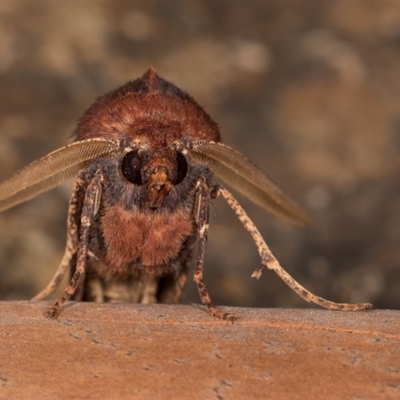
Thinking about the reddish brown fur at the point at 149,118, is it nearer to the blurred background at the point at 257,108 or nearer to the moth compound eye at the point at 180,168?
the moth compound eye at the point at 180,168

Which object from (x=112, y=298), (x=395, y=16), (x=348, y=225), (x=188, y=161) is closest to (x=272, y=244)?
(x=348, y=225)

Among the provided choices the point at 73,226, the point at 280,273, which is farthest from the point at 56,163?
the point at 280,273

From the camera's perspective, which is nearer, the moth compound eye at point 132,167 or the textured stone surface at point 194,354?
the textured stone surface at point 194,354

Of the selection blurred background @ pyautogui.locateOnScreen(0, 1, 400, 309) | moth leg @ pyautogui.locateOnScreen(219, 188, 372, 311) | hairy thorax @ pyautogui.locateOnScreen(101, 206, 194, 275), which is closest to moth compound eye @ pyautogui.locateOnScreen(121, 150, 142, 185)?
hairy thorax @ pyautogui.locateOnScreen(101, 206, 194, 275)

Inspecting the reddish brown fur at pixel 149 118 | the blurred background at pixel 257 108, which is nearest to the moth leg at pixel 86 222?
the reddish brown fur at pixel 149 118

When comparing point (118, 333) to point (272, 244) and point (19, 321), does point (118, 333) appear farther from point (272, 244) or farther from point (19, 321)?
point (272, 244)

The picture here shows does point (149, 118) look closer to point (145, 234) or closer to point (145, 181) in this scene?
point (145, 181)
